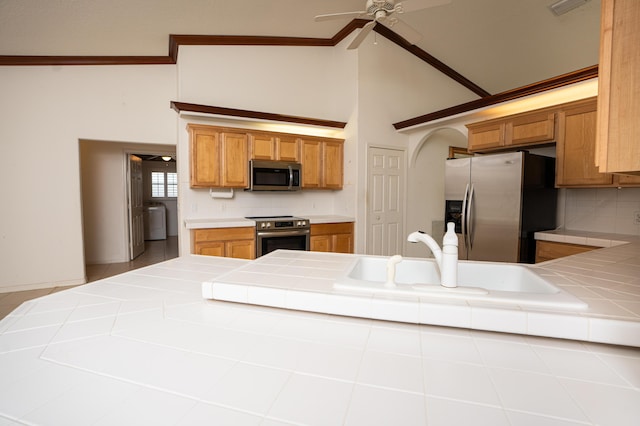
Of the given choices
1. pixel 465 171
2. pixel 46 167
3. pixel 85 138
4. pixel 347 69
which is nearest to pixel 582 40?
pixel 465 171

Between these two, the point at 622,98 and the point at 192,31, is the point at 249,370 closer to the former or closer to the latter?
the point at 622,98

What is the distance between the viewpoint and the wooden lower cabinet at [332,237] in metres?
3.97

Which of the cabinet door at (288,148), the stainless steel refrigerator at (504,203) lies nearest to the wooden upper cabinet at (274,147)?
the cabinet door at (288,148)

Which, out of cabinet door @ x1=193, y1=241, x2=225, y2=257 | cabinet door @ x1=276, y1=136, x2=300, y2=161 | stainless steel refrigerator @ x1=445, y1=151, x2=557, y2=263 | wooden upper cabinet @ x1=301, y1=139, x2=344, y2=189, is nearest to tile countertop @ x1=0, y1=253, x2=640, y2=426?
stainless steel refrigerator @ x1=445, y1=151, x2=557, y2=263

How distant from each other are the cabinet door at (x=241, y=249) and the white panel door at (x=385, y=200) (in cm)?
168

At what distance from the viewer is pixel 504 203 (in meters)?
2.83

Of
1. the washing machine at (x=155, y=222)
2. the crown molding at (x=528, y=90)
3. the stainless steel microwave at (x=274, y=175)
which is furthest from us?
the washing machine at (x=155, y=222)

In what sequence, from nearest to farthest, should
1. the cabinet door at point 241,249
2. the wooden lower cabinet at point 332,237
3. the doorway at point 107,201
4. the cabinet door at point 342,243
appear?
the cabinet door at point 241,249 → the wooden lower cabinet at point 332,237 → the cabinet door at point 342,243 → the doorway at point 107,201

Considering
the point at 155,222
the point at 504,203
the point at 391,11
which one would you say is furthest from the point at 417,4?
the point at 155,222

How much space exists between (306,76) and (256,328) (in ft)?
14.6

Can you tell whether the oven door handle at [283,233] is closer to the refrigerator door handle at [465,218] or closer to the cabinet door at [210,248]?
the cabinet door at [210,248]

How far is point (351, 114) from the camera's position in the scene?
171 inches

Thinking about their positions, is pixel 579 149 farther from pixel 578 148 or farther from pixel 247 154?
pixel 247 154

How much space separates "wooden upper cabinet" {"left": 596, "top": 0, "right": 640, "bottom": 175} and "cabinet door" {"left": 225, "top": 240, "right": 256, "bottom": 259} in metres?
3.38
